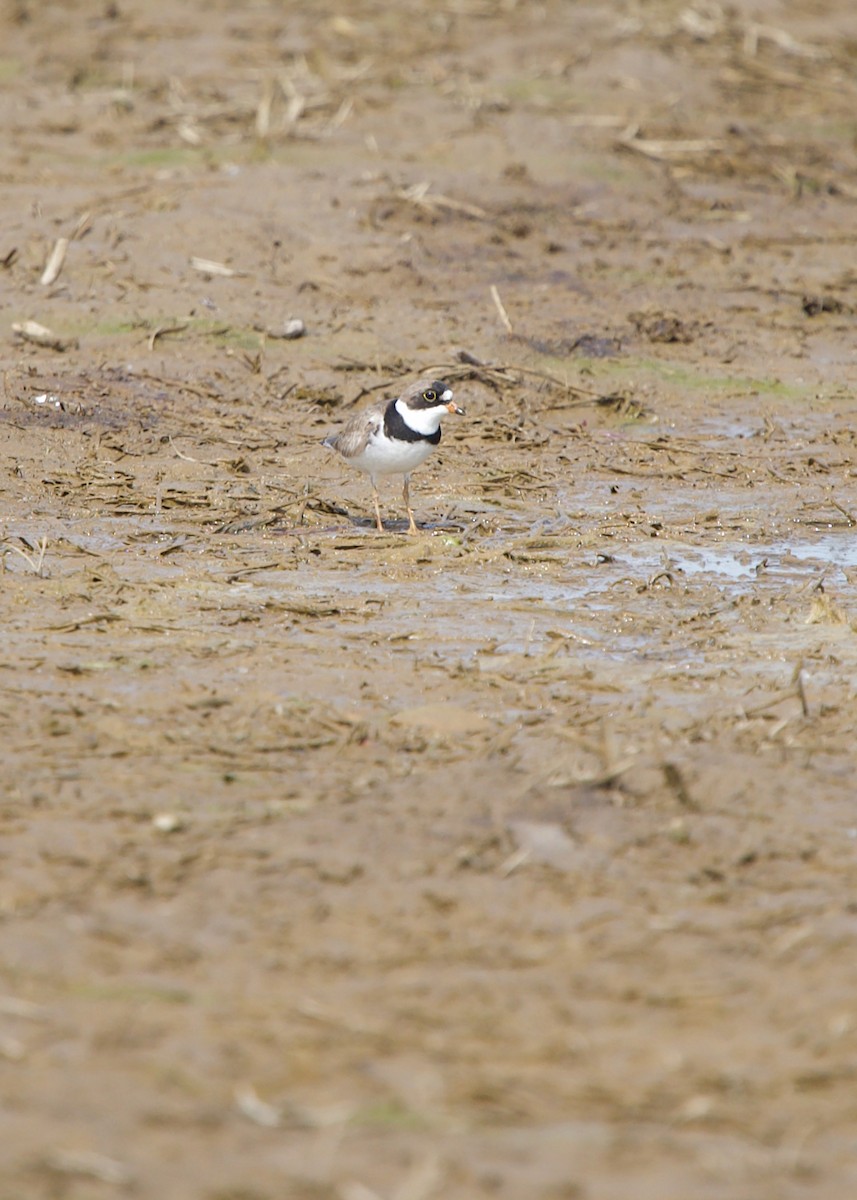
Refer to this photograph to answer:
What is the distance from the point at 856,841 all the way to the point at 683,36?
1559cm

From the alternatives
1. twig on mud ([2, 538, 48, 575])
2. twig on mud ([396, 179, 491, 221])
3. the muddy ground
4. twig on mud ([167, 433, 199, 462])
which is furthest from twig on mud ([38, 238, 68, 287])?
Answer: twig on mud ([2, 538, 48, 575])

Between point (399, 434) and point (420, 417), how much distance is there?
194 millimetres

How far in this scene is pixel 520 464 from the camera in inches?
421

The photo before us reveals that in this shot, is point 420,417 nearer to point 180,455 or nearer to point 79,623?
point 180,455

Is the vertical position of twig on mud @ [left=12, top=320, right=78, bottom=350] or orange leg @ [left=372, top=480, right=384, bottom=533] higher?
orange leg @ [left=372, top=480, right=384, bottom=533]

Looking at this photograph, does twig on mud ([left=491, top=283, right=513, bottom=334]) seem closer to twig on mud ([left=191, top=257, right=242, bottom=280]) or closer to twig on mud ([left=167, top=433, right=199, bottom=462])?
twig on mud ([left=191, top=257, right=242, bottom=280])

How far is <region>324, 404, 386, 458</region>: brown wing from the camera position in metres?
9.36

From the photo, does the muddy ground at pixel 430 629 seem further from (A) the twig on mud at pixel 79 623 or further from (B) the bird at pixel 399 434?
(B) the bird at pixel 399 434

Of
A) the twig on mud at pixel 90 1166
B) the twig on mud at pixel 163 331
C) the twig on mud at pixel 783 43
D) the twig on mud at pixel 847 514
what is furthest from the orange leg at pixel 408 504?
the twig on mud at pixel 783 43

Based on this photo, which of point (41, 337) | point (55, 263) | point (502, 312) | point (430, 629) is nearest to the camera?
point (430, 629)

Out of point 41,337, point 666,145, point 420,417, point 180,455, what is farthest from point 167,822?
point 666,145

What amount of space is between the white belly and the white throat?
0.09 metres

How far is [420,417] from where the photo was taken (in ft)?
30.7

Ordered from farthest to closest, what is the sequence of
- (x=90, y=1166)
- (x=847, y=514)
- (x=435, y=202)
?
(x=435, y=202) < (x=847, y=514) < (x=90, y=1166)
